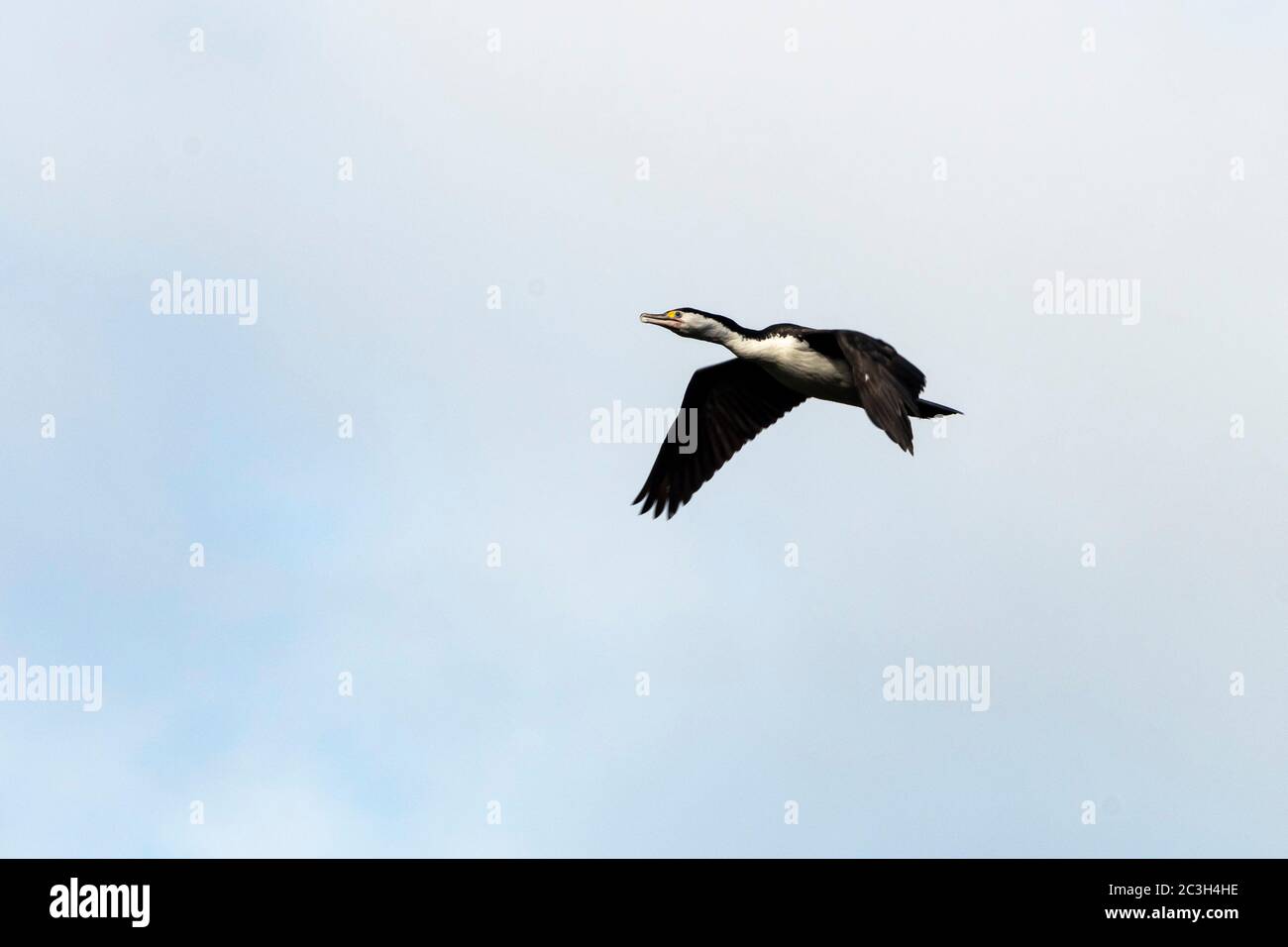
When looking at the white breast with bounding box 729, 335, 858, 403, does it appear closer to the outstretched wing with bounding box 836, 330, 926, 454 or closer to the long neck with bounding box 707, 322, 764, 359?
the long neck with bounding box 707, 322, 764, 359

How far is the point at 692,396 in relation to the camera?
24594 mm

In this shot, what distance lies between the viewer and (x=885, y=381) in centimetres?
2033

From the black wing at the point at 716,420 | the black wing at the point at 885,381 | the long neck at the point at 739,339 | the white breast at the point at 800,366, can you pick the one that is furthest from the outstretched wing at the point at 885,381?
the black wing at the point at 716,420

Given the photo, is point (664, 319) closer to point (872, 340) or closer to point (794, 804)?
point (872, 340)

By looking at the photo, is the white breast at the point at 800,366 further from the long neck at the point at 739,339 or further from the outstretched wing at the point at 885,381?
the outstretched wing at the point at 885,381

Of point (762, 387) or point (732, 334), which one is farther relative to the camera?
point (762, 387)

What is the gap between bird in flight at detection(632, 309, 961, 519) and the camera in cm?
2042

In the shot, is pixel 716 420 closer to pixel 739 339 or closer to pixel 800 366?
pixel 739 339

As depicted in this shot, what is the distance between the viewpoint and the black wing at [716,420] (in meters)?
24.5

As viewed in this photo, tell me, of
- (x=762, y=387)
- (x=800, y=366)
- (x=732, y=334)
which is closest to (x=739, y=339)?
(x=732, y=334)

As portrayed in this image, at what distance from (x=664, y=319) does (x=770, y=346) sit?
151 cm

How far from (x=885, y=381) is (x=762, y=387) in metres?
4.37

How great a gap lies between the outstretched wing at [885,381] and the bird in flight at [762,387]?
0.01 metres
